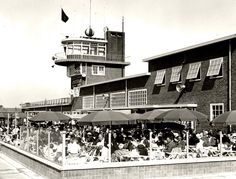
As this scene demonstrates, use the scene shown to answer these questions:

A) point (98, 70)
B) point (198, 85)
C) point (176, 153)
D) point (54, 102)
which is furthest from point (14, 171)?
point (54, 102)

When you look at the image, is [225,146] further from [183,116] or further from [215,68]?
[215,68]

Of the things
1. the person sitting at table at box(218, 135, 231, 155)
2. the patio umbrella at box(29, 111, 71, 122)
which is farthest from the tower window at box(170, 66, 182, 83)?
the person sitting at table at box(218, 135, 231, 155)

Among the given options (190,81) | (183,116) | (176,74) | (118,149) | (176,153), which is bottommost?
(176,153)

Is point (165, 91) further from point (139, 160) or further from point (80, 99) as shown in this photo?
point (80, 99)

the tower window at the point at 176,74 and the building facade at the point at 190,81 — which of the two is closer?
the building facade at the point at 190,81

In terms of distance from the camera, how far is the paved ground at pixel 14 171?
1428cm

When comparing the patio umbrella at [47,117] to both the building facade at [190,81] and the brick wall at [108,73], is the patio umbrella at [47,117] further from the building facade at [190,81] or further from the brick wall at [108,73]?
the brick wall at [108,73]

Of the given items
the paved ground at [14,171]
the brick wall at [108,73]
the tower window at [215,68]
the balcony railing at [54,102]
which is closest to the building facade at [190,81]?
the tower window at [215,68]

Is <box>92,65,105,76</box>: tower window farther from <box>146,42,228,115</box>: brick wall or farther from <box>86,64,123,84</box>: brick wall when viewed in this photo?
<box>146,42,228,115</box>: brick wall

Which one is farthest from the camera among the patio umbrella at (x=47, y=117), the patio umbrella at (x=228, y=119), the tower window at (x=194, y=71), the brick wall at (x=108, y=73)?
the brick wall at (x=108, y=73)

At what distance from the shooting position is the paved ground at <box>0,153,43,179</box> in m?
14.3

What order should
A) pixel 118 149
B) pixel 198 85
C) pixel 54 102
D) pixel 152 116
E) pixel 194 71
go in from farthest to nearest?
pixel 54 102 < pixel 194 71 < pixel 198 85 < pixel 152 116 < pixel 118 149

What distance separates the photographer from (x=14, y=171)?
51.5 feet

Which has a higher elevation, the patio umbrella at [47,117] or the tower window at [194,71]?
the tower window at [194,71]
